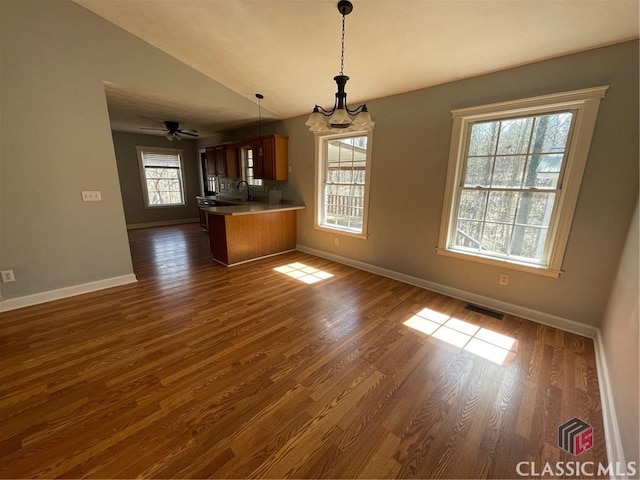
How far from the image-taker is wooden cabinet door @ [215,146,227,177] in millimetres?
5921

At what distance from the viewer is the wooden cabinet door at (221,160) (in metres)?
5.92

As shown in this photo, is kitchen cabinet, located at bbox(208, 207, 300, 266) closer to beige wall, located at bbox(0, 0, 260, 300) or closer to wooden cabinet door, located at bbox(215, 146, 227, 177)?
beige wall, located at bbox(0, 0, 260, 300)

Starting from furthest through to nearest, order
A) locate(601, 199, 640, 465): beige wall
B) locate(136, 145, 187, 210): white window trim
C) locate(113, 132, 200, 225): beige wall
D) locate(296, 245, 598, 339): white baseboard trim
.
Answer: locate(136, 145, 187, 210): white window trim, locate(113, 132, 200, 225): beige wall, locate(296, 245, 598, 339): white baseboard trim, locate(601, 199, 640, 465): beige wall

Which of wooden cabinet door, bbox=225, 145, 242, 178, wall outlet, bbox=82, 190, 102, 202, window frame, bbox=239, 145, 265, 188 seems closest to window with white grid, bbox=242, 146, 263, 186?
window frame, bbox=239, 145, 265, 188

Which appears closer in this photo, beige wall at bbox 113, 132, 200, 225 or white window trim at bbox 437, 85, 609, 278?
white window trim at bbox 437, 85, 609, 278

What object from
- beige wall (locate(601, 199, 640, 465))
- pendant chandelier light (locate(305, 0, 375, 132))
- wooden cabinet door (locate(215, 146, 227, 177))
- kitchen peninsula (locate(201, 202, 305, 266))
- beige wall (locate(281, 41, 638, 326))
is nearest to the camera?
beige wall (locate(601, 199, 640, 465))

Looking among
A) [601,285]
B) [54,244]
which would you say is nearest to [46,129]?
[54,244]

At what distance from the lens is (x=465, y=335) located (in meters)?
2.33

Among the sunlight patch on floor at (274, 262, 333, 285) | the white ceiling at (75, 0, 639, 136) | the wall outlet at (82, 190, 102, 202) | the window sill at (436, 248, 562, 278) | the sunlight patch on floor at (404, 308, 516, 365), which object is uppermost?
the white ceiling at (75, 0, 639, 136)

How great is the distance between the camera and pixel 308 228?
4773 mm

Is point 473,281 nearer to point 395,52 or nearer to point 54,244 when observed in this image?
point 395,52

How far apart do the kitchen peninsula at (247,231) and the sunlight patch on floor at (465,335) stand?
276cm

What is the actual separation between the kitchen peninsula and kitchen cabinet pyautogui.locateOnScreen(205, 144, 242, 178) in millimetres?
1818

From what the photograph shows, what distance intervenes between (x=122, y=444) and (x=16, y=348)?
1.60 m
